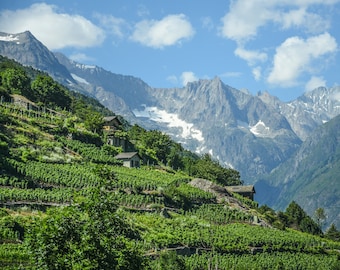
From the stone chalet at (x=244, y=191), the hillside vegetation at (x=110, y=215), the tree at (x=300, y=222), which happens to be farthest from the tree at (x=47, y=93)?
the tree at (x=300, y=222)

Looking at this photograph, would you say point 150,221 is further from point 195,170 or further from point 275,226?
point 195,170

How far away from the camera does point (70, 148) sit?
84062mm

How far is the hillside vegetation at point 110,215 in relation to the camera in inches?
734

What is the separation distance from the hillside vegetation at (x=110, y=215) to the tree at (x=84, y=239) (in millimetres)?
37

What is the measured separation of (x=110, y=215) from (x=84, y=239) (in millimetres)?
1714

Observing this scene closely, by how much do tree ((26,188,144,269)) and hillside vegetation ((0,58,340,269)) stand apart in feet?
0.12

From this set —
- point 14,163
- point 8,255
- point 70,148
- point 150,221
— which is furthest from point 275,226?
point 8,255

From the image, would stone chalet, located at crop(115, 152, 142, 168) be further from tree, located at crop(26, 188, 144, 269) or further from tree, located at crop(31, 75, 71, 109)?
tree, located at crop(26, 188, 144, 269)

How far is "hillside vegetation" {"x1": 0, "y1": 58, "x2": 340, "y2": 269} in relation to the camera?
61.2ft

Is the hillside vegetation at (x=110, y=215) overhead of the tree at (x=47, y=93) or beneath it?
beneath

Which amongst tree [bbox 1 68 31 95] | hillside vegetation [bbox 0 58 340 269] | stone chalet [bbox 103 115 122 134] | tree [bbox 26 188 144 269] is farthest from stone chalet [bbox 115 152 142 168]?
tree [bbox 26 188 144 269]

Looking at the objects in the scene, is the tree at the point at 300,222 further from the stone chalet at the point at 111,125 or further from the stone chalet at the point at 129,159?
the stone chalet at the point at 111,125

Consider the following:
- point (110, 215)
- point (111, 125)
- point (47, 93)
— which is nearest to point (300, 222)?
point (111, 125)

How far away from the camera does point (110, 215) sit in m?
19.7
